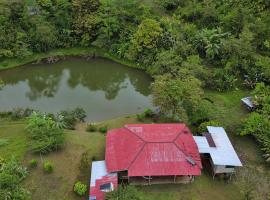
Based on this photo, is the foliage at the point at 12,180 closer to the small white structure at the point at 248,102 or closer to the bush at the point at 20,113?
the bush at the point at 20,113

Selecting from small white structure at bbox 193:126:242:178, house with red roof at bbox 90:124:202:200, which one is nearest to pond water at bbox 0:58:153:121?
house with red roof at bbox 90:124:202:200

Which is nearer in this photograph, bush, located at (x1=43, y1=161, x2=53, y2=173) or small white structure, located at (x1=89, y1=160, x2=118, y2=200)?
small white structure, located at (x1=89, y1=160, x2=118, y2=200)

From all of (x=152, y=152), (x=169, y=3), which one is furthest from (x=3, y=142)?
(x=169, y=3)

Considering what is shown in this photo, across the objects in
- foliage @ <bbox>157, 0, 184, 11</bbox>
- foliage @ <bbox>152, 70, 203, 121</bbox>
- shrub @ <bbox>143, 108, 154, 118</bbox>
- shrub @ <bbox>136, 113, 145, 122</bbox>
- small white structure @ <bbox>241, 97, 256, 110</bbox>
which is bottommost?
shrub @ <bbox>136, 113, 145, 122</bbox>

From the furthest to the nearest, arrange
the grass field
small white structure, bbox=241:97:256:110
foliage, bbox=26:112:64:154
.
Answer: small white structure, bbox=241:97:256:110, foliage, bbox=26:112:64:154, the grass field

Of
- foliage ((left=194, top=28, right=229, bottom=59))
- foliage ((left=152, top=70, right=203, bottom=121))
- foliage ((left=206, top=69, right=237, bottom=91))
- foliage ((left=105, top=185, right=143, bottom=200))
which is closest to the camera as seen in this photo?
foliage ((left=105, top=185, right=143, bottom=200))

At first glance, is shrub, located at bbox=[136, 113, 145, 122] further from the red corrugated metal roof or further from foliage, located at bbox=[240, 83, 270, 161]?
foliage, located at bbox=[240, 83, 270, 161]

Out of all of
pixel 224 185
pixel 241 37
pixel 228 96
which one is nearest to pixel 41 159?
pixel 224 185
